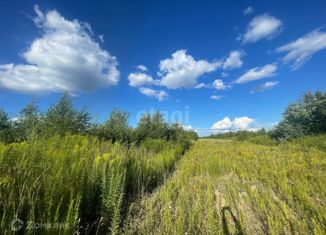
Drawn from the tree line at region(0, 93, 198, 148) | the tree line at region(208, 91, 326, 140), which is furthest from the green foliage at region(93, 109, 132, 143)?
the tree line at region(208, 91, 326, 140)

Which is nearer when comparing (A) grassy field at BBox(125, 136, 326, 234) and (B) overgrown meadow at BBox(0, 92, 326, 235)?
(B) overgrown meadow at BBox(0, 92, 326, 235)

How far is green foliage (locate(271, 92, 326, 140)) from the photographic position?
80.0 feet

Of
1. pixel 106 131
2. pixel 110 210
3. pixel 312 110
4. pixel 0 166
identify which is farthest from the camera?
pixel 312 110

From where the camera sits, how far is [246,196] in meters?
4.48

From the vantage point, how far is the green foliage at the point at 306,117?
80.0 ft

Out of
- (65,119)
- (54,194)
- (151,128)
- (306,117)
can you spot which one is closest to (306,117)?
(306,117)

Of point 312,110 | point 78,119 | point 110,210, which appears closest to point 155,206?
point 110,210

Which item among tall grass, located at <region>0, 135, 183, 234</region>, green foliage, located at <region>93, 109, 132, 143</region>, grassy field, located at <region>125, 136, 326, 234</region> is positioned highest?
green foliage, located at <region>93, 109, 132, 143</region>

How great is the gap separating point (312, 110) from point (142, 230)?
28.3 metres

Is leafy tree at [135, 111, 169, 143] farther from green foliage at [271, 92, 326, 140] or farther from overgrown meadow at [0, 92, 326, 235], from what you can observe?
green foliage at [271, 92, 326, 140]

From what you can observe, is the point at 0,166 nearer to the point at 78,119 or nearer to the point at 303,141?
the point at 78,119

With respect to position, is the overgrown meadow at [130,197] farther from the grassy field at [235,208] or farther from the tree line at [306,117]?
the tree line at [306,117]

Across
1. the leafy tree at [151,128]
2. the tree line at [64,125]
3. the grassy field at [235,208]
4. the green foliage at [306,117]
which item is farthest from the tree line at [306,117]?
the grassy field at [235,208]

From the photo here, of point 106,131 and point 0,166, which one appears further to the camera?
point 106,131
